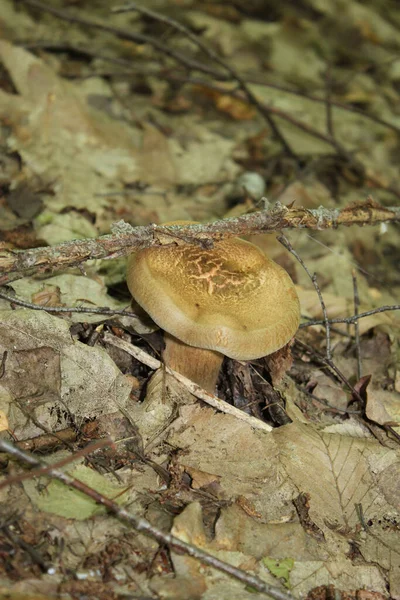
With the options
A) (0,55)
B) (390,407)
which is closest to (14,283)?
(390,407)

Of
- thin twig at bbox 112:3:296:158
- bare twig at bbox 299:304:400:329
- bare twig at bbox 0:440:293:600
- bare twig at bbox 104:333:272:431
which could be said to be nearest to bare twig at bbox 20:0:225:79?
thin twig at bbox 112:3:296:158

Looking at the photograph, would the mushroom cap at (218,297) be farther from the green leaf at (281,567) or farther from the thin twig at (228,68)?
the thin twig at (228,68)

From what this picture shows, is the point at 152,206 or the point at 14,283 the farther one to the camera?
the point at 152,206

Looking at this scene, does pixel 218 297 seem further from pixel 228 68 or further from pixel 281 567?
pixel 228 68

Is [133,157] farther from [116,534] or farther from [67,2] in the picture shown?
[116,534]

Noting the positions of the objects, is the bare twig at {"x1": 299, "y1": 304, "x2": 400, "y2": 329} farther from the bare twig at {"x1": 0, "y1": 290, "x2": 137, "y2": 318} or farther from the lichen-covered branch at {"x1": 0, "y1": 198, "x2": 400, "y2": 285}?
the bare twig at {"x1": 0, "y1": 290, "x2": 137, "y2": 318}

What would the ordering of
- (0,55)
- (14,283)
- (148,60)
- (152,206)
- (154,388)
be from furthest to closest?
(148,60)
(0,55)
(152,206)
(14,283)
(154,388)

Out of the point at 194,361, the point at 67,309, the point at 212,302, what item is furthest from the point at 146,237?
the point at 194,361
